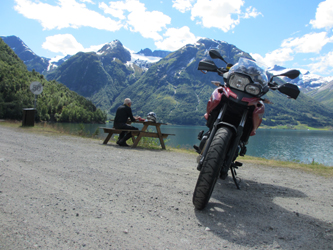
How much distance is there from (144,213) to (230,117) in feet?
7.25

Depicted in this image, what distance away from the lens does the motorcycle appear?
321 centimetres

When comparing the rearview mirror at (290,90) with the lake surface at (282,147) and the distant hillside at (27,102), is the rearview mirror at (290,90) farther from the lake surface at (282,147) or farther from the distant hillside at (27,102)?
the distant hillside at (27,102)

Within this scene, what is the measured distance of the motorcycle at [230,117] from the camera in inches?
126

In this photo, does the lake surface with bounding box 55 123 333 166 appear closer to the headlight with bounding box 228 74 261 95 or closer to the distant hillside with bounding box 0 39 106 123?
the headlight with bounding box 228 74 261 95

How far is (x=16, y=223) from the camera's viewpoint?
2473 millimetres

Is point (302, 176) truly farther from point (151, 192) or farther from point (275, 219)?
point (151, 192)

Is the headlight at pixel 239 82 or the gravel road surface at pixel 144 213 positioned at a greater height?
the headlight at pixel 239 82

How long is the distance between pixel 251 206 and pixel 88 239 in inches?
97.2

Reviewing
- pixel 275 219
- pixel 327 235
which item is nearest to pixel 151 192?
pixel 275 219

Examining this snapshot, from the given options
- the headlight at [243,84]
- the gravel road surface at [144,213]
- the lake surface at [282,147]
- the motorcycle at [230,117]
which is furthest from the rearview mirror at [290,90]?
the lake surface at [282,147]

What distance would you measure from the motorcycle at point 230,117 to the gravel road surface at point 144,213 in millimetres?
460

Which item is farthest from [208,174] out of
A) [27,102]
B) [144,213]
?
[27,102]

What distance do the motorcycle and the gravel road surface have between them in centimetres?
46

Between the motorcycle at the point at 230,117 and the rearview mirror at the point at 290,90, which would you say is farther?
the rearview mirror at the point at 290,90
